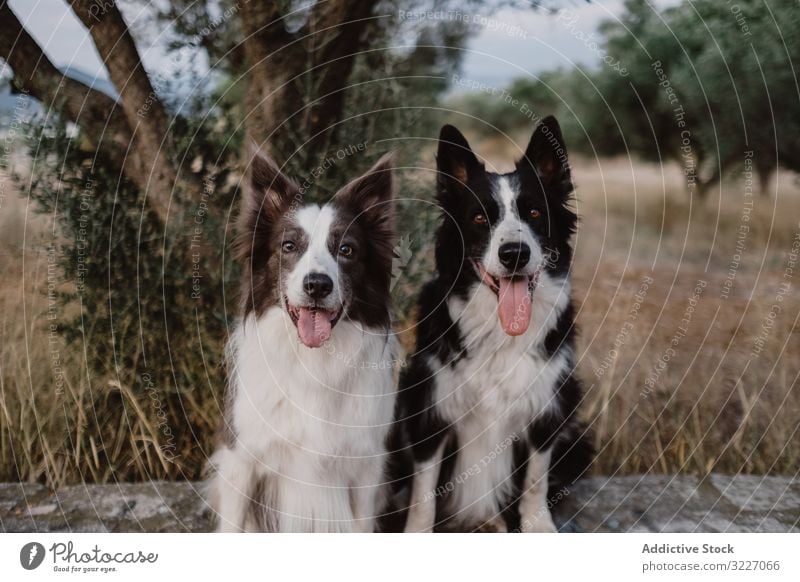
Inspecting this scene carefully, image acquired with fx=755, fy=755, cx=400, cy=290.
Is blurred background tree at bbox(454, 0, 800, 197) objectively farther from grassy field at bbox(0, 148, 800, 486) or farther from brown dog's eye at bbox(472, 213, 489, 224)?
brown dog's eye at bbox(472, 213, 489, 224)

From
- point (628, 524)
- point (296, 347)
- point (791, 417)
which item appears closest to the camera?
point (296, 347)

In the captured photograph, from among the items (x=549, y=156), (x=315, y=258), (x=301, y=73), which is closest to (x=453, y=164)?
(x=549, y=156)

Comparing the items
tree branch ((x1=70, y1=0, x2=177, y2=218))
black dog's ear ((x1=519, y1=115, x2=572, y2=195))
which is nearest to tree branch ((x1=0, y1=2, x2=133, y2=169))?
tree branch ((x1=70, y1=0, x2=177, y2=218))

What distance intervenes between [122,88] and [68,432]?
1859mm

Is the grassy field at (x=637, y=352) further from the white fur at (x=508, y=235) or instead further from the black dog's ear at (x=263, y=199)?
the black dog's ear at (x=263, y=199)

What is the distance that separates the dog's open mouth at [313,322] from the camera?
318cm


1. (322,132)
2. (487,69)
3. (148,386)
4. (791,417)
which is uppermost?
(487,69)

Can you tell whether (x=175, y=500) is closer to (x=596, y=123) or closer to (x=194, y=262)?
(x=194, y=262)

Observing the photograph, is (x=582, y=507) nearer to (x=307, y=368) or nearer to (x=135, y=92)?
(x=307, y=368)

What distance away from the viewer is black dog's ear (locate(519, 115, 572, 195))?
3338 mm

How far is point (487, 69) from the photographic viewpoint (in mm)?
4023

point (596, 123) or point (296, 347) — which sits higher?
point (596, 123)

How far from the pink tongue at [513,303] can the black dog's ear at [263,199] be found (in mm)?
981

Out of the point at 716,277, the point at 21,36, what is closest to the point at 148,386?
the point at 21,36
